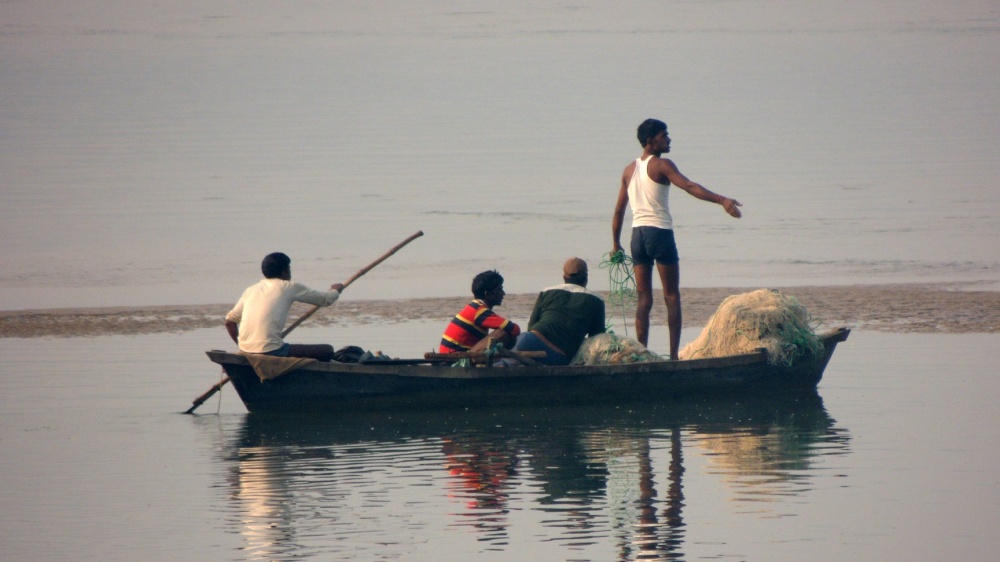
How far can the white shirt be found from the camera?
35.5 ft

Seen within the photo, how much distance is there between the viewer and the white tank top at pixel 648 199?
453 inches

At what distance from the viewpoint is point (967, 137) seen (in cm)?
3209

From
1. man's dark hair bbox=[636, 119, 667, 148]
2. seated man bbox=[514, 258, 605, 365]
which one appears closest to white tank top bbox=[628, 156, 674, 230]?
man's dark hair bbox=[636, 119, 667, 148]

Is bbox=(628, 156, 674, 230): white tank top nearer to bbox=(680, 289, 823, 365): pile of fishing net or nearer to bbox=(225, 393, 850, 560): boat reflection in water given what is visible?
bbox=(680, 289, 823, 365): pile of fishing net

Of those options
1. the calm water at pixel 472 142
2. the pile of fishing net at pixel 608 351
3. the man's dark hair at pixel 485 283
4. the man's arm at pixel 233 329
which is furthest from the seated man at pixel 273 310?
the calm water at pixel 472 142

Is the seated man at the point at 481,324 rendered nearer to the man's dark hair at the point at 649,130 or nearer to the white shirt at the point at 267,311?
the white shirt at the point at 267,311

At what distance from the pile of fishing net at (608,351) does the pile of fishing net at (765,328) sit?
755mm

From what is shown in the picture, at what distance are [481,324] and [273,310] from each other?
1483 millimetres

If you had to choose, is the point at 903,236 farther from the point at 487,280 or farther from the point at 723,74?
the point at 723,74

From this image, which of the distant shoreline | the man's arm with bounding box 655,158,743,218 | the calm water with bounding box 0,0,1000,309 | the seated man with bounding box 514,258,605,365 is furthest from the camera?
the calm water with bounding box 0,0,1000,309

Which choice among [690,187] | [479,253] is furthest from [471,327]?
[479,253]

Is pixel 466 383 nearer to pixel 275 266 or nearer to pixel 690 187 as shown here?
pixel 275 266

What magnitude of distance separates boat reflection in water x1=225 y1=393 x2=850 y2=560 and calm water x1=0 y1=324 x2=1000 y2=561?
2 cm

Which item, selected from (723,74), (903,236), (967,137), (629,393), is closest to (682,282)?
(903,236)
